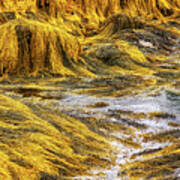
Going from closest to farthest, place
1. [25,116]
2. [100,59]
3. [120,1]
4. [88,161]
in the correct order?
[88,161] < [25,116] < [100,59] < [120,1]

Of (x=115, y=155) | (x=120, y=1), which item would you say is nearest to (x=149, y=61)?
(x=115, y=155)

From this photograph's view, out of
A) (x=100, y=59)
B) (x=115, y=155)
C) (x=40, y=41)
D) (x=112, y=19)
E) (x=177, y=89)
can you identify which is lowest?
(x=115, y=155)

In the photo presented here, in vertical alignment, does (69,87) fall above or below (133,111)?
above

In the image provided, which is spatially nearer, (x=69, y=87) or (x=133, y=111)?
(x=133, y=111)

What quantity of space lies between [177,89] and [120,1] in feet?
50.5

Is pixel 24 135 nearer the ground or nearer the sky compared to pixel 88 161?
nearer the sky

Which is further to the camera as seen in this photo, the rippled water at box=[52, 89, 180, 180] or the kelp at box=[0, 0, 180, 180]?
the rippled water at box=[52, 89, 180, 180]

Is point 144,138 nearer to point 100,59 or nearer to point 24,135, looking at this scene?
point 24,135

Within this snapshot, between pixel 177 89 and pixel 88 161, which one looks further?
pixel 177 89

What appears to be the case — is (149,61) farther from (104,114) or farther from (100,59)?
(104,114)

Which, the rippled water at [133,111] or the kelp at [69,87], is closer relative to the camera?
the kelp at [69,87]

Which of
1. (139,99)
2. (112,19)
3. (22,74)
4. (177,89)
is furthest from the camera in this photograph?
(112,19)

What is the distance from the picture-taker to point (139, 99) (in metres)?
4.62

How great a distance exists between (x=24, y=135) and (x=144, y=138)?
5.31 feet
